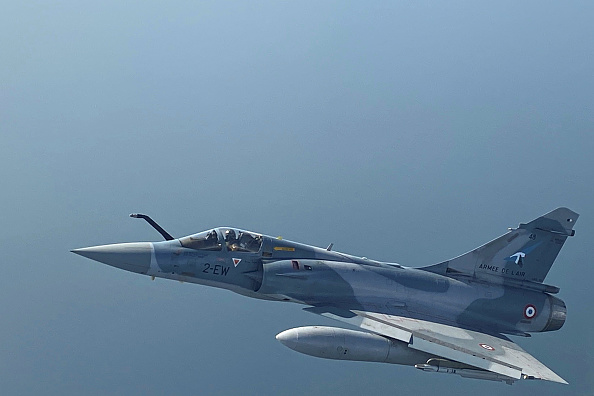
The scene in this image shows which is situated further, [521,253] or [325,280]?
[521,253]

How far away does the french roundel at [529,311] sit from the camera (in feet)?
55.1

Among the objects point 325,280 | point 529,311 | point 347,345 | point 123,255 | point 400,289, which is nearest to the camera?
point 347,345

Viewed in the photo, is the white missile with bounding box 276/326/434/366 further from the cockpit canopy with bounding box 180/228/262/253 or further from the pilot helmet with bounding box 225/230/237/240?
the pilot helmet with bounding box 225/230/237/240

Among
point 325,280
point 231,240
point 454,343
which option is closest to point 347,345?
point 325,280

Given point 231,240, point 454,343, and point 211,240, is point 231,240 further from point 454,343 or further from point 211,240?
point 454,343

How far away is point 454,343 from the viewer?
1488cm

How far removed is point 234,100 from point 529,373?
13383 cm

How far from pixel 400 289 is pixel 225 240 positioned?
4.58 metres

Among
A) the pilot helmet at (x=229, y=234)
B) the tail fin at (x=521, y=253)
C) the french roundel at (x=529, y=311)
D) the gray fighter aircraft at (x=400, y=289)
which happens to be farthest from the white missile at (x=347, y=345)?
the french roundel at (x=529, y=311)

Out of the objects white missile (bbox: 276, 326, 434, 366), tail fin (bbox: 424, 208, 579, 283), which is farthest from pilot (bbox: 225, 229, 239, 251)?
tail fin (bbox: 424, 208, 579, 283)

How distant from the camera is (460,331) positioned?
1579cm

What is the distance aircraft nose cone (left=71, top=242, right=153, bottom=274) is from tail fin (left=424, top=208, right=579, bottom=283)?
730 centimetres

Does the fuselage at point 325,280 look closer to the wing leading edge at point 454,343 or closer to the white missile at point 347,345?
the wing leading edge at point 454,343

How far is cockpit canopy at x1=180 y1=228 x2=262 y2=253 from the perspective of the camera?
15383 mm
